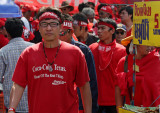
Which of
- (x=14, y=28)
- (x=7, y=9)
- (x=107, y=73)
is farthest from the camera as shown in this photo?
(x=107, y=73)

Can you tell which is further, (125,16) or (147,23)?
(125,16)

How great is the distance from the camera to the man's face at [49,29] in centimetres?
508

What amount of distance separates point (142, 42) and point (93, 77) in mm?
1773

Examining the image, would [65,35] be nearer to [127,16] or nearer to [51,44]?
[51,44]

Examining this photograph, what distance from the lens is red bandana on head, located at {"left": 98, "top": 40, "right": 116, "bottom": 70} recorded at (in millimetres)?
7438

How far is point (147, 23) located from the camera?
4664 mm

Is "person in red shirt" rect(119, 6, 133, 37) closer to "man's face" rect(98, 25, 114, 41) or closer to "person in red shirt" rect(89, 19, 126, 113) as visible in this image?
"man's face" rect(98, 25, 114, 41)

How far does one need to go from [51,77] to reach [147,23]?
4.31 ft

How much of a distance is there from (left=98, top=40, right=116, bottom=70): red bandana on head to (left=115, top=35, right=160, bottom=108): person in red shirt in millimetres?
1848

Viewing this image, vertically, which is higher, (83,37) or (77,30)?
(77,30)

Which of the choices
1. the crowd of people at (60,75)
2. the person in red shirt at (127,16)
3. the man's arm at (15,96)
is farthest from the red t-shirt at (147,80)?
the person in red shirt at (127,16)

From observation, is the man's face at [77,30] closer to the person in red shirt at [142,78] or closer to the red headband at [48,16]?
the person in red shirt at [142,78]

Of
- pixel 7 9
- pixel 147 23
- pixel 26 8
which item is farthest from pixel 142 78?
pixel 26 8

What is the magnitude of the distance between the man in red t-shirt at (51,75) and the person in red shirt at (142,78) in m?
0.61
